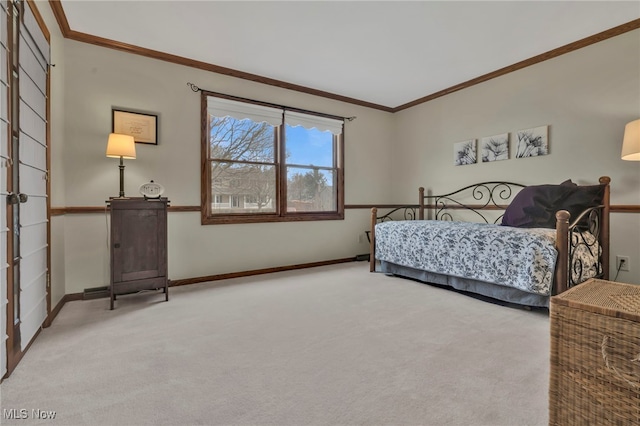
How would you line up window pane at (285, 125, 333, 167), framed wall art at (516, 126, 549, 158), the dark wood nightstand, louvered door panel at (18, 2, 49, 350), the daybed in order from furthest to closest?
window pane at (285, 125, 333, 167), framed wall art at (516, 126, 549, 158), the dark wood nightstand, the daybed, louvered door panel at (18, 2, 49, 350)

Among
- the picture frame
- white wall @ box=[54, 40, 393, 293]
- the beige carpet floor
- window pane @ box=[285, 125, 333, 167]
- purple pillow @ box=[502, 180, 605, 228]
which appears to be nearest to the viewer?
the beige carpet floor

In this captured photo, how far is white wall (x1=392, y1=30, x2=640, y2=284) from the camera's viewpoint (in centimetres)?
268

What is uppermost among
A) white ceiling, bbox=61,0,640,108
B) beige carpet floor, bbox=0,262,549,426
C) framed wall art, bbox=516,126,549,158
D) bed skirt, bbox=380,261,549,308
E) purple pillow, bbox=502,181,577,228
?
white ceiling, bbox=61,0,640,108

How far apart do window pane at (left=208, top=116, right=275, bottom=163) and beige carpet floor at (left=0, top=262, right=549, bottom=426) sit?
174 centimetres

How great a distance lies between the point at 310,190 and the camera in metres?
4.23

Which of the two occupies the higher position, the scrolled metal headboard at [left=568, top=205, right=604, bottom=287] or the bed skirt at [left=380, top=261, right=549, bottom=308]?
the scrolled metal headboard at [left=568, top=205, right=604, bottom=287]

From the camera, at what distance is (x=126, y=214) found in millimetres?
2555

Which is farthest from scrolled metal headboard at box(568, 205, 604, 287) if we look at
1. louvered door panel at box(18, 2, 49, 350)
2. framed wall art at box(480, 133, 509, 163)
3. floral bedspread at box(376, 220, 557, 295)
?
louvered door panel at box(18, 2, 49, 350)

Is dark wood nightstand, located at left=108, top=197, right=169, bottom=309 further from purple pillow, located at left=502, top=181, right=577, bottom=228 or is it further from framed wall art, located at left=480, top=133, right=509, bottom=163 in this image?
framed wall art, located at left=480, top=133, right=509, bottom=163

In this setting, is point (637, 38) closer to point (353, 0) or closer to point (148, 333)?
point (353, 0)

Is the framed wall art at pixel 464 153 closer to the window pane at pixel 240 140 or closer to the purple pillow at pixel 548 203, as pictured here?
the purple pillow at pixel 548 203

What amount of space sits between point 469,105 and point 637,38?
1.51 meters

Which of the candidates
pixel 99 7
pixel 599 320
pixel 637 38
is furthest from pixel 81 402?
pixel 637 38

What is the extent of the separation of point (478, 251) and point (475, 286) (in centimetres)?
34
